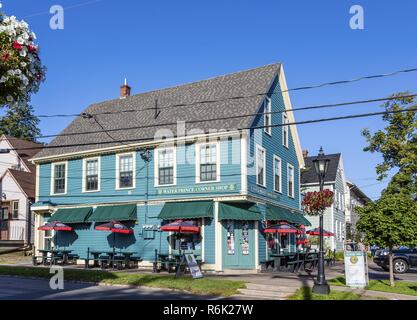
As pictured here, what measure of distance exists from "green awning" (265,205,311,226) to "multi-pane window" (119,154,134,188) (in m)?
7.51

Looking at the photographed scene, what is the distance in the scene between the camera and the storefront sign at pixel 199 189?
23.6 m

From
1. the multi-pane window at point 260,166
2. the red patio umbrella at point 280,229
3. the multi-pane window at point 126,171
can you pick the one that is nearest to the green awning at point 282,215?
the red patio umbrella at point 280,229

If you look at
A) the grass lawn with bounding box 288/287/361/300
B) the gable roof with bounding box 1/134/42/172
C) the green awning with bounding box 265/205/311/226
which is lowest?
the grass lawn with bounding box 288/287/361/300

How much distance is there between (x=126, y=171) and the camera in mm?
27391

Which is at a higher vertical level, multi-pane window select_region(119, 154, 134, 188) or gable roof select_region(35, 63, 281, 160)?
gable roof select_region(35, 63, 281, 160)

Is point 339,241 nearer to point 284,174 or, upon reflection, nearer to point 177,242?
point 284,174

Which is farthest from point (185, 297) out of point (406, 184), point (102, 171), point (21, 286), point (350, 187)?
point (350, 187)

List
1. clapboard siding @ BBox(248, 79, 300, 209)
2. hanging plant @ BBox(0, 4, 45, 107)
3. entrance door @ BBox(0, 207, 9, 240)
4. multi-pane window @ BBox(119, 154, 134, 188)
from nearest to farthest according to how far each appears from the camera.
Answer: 1. hanging plant @ BBox(0, 4, 45, 107)
2. clapboard siding @ BBox(248, 79, 300, 209)
3. multi-pane window @ BBox(119, 154, 134, 188)
4. entrance door @ BBox(0, 207, 9, 240)

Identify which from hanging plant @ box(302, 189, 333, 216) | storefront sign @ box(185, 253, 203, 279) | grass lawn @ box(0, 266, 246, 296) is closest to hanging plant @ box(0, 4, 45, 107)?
grass lawn @ box(0, 266, 246, 296)

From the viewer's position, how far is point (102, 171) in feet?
93.0

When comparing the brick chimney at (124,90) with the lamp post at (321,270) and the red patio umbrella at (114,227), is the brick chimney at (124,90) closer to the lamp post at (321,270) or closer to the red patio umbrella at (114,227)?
the red patio umbrella at (114,227)

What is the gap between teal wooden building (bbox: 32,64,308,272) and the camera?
23.9m

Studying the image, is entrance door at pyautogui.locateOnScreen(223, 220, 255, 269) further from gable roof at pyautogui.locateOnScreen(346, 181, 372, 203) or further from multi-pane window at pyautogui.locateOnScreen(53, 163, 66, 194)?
gable roof at pyautogui.locateOnScreen(346, 181, 372, 203)

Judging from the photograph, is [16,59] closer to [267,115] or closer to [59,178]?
[267,115]
